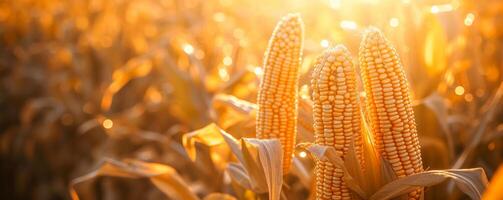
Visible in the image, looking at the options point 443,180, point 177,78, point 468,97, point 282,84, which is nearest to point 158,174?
point 282,84

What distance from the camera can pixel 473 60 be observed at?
4.79m

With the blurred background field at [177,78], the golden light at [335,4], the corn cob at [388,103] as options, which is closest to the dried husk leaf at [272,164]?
the corn cob at [388,103]

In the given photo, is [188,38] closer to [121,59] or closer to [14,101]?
[121,59]

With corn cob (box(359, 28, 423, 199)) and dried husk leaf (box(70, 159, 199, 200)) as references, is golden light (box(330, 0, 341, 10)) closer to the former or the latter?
dried husk leaf (box(70, 159, 199, 200))

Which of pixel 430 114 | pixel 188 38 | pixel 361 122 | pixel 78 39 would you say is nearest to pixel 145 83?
pixel 188 38

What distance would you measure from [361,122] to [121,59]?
250 inches

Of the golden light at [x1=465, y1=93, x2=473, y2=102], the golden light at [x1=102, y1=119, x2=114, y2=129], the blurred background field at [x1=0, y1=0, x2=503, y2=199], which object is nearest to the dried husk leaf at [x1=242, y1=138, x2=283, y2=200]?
the blurred background field at [x1=0, y1=0, x2=503, y2=199]

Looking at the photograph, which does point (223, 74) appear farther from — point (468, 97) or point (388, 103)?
point (388, 103)

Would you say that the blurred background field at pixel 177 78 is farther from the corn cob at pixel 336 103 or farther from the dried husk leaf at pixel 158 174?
the corn cob at pixel 336 103

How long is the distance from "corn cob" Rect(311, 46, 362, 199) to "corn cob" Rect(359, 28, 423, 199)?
67mm

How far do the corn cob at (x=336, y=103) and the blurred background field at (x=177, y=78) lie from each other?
0.62 m

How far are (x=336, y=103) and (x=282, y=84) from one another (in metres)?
0.36

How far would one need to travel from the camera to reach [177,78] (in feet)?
16.2

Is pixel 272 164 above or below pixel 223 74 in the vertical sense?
below
